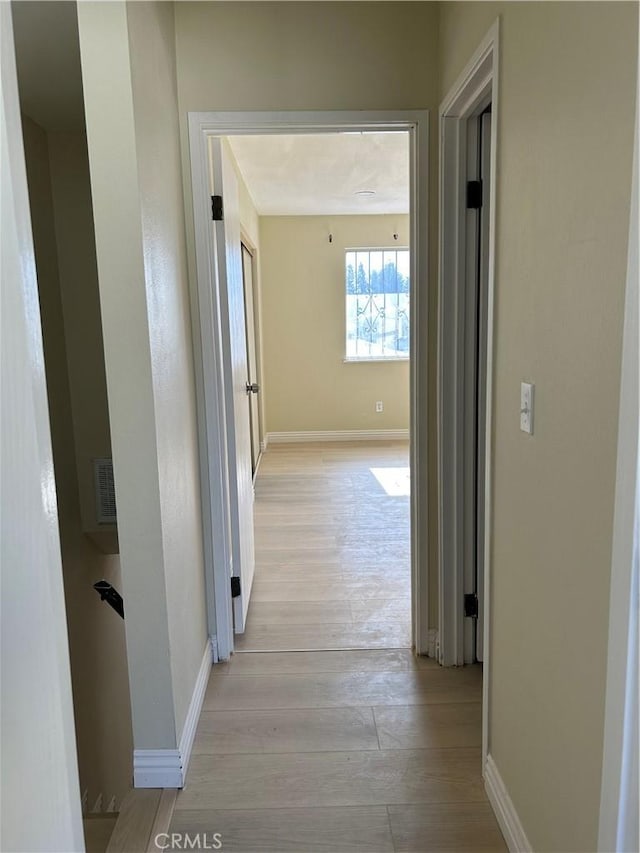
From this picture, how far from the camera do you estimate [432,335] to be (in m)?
2.19

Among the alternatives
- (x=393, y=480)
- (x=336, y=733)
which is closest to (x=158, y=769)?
(x=336, y=733)

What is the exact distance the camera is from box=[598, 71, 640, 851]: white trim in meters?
0.82

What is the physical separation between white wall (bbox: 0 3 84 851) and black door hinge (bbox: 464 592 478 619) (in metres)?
1.78

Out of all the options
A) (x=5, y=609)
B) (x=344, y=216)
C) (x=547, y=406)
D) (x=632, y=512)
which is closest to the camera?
(x=5, y=609)

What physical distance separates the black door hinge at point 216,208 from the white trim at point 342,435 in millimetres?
4487

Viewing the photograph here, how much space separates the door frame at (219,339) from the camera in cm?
206

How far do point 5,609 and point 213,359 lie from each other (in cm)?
167

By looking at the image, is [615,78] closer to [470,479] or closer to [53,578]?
[53,578]

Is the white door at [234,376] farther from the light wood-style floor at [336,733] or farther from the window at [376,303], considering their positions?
the window at [376,303]

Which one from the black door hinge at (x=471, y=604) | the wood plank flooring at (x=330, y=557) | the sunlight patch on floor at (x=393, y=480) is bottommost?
the wood plank flooring at (x=330, y=557)

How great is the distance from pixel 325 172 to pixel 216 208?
241cm

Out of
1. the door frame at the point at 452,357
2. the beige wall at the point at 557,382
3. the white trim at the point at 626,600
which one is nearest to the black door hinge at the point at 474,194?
the door frame at the point at 452,357

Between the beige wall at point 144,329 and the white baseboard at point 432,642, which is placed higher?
the beige wall at point 144,329

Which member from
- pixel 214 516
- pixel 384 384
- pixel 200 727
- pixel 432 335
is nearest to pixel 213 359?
pixel 214 516
